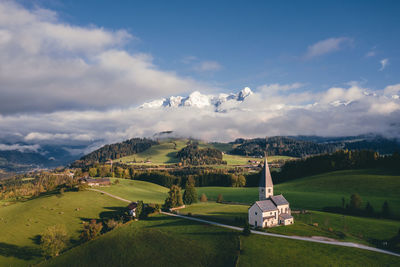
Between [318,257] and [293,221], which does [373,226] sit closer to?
[293,221]

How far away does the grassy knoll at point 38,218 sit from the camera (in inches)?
3147

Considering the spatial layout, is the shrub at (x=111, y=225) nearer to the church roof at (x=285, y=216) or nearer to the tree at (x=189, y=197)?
the tree at (x=189, y=197)

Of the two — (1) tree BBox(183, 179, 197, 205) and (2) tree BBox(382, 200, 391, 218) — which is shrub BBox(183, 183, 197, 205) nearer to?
(1) tree BBox(183, 179, 197, 205)

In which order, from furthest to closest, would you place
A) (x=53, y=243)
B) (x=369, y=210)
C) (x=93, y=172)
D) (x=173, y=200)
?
(x=93, y=172) → (x=173, y=200) → (x=369, y=210) → (x=53, y=243)

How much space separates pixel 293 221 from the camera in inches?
3027

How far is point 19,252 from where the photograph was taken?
262 ft

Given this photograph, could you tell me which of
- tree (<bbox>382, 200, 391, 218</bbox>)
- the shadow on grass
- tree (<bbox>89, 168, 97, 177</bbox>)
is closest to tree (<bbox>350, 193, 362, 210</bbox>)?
tree (<bbox>382, 200, 391, 218</bbox>)

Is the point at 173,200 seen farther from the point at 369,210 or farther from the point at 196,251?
the point at 369,210

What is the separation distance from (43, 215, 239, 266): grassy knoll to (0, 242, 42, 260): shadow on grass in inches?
414

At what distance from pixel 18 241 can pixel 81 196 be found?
1520 inches

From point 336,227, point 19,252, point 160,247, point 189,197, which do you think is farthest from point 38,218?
point 336,227

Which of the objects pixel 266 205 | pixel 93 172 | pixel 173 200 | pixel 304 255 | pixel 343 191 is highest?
pixel 93 172

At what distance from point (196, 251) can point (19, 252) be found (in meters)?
55.0

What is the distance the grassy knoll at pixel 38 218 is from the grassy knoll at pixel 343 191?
54912 millimetres
